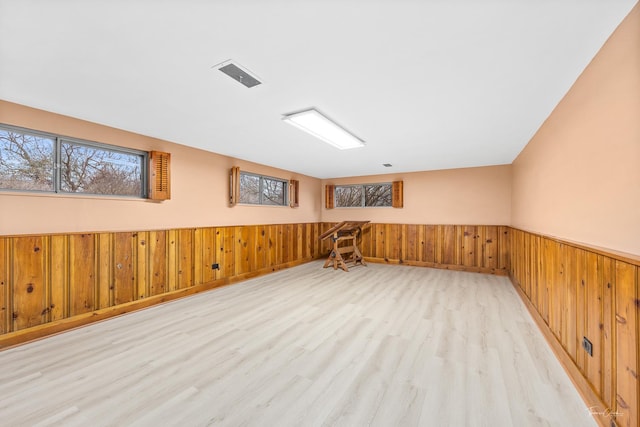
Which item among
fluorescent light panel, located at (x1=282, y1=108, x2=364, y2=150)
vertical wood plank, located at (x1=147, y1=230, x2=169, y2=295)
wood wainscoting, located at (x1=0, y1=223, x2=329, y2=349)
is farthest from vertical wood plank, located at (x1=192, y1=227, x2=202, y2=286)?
fluorescent light panel, located at (x1=282, y1=108, x2=364, y2=150)

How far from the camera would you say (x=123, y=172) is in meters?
3.32

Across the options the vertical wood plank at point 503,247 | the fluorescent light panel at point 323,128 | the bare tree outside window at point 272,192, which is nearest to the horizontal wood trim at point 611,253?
the fluorescent light panel at point 323,128

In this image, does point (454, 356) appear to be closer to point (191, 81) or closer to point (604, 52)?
point (604, 52)

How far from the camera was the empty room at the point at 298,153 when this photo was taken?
140cm

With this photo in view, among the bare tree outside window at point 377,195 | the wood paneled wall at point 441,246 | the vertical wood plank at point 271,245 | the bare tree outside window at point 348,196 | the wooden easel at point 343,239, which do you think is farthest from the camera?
the bare tree outside window at point 348,196

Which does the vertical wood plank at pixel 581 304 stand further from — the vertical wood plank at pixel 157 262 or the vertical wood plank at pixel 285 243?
the vertical wood plank at pixel 285 243

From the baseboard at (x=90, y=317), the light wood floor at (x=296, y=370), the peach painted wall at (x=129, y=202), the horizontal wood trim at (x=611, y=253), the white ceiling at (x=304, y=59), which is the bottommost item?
the light wood floor at (x=296, y=370)

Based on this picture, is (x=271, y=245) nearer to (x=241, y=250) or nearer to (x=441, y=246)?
(x=241, y=250)

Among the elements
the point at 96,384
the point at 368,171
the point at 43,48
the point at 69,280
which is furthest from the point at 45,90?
the point at 368,171

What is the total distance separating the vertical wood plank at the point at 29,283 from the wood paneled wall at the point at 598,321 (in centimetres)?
437

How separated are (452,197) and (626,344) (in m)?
4.82

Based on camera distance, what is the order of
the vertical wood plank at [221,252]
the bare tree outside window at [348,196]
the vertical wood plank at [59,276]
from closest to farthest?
the vertical wood plank at [59,276]
the vertical wood plank at [221,252]
the bare tree outside window at [348,196]

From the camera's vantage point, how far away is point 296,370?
1929 millimetres

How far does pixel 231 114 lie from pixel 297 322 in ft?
7.78
